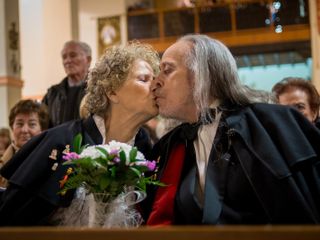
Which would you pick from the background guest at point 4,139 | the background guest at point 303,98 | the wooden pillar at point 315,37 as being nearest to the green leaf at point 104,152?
the background guest at point 303,98

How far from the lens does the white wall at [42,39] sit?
31.5 feet

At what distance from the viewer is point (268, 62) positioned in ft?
47.3

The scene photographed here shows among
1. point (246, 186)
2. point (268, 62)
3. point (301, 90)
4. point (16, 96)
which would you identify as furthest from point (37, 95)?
point (246, 186)

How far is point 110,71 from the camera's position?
2941 millimetres

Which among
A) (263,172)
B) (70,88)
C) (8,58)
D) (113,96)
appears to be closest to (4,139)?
(70,88)

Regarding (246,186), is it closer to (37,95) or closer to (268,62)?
(37,95)

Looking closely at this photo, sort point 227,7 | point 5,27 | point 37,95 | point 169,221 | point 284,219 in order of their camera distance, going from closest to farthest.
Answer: point 284,219
point 169,221
point 5,27
point 37,95
point 227,7

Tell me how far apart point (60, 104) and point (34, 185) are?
257 cm

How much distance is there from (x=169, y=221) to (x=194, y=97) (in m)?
0.62

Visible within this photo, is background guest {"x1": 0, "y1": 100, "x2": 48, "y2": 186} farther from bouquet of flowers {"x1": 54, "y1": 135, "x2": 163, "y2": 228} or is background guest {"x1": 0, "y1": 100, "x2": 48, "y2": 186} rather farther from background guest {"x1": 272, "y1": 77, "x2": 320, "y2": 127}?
background guest {"x1": 272, "y1": 77, "x2": 320, "y2": 127}

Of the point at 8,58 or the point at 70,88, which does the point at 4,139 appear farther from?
the point at 8,58

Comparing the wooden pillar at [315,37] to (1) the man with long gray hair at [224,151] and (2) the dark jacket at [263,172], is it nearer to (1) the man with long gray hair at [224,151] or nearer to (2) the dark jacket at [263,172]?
(1) the man with long gray hair at [224,151]

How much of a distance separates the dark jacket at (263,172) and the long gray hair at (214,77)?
125mm

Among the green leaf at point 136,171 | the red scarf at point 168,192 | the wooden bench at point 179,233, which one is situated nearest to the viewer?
the wooden bench at point 179,233
